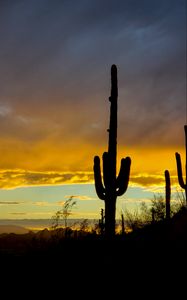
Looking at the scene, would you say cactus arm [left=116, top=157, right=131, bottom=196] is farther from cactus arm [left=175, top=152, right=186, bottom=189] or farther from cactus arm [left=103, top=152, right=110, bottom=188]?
cactus arm [left=175, top=152, right=186, bottom=189]

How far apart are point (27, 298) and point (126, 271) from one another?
2341mm

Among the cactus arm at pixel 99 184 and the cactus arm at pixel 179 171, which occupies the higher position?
the cactus arm at pixel 179 171

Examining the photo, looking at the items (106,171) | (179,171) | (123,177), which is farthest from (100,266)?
(179,171)

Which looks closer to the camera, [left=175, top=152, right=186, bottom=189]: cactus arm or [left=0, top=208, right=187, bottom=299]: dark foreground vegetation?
[left=0, top=208, right=187, bottom=299]: dark foreground vegetation

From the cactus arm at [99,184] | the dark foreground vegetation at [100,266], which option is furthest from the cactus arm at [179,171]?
the cactus arm at [99,184]

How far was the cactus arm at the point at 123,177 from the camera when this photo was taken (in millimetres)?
15219

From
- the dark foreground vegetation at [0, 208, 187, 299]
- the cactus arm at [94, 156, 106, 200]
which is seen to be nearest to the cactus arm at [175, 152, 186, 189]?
the dark foreground vegetation at [0, 208, 187, 299]

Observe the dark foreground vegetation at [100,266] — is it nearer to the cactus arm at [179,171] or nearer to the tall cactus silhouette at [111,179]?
A: the tall cactus silhouette at [111,179]

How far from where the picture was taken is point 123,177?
1537 centimetres

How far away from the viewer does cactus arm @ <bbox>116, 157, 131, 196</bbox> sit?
1522 centimetres

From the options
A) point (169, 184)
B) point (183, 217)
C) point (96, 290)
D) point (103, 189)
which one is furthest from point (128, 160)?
point (169, 184)

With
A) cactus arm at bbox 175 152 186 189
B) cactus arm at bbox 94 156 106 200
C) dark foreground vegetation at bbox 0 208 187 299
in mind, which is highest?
cactus arm at bbox 175 152 186 189

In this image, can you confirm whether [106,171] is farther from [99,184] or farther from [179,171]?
[179,171]

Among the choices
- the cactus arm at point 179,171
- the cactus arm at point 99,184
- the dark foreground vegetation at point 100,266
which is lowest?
the dark foreground vegetation at point 100,266
